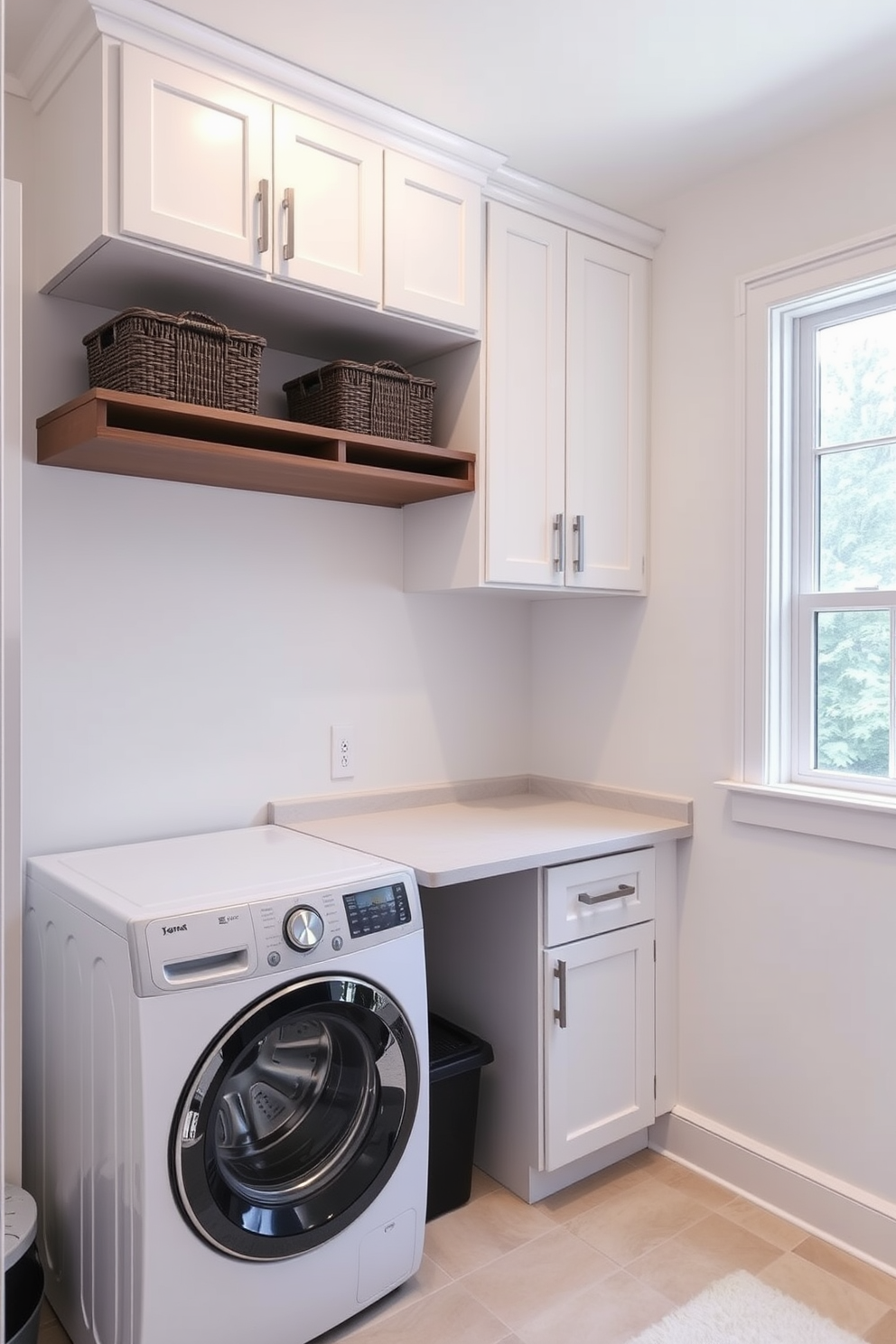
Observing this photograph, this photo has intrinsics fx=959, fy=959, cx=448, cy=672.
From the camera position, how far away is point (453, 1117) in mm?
2229

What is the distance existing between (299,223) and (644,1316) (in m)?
2.33

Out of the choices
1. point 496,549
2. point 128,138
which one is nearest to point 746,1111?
point 496,549

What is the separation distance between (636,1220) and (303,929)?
47.0 inches

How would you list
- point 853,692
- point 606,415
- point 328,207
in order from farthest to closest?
1. point 606,415
2. point 853,692
3. point 328,207

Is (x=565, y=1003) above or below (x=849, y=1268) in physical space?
above

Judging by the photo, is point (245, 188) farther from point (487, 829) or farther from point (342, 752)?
point (487, 829)

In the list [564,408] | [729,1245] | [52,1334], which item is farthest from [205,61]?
[729,1245]

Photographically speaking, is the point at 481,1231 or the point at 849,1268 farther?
the point at 481,1231

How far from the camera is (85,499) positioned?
2.14m

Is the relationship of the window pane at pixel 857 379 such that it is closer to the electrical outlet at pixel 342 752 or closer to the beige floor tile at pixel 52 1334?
the electrical outlet at pixel 342 752

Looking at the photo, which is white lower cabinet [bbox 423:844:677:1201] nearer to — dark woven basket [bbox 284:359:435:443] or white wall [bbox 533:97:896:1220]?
white wall [bbox 533:97:896:1220]

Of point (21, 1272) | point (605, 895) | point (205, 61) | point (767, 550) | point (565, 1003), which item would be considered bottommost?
point (21, 1272)

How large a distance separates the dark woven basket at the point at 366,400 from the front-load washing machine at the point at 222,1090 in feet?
3.24

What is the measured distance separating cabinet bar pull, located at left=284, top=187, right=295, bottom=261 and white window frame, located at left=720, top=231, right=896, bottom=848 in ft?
3.76
